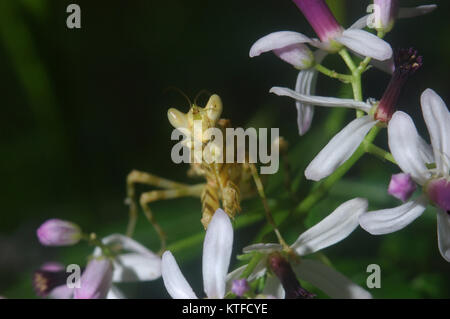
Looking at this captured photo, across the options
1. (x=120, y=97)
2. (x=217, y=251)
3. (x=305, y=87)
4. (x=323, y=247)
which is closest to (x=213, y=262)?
(x=217, y=251)

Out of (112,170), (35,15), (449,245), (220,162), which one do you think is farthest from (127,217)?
(449,245)

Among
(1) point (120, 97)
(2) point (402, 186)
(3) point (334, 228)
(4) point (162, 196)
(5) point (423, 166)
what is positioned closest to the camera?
(2) point (402, 186)

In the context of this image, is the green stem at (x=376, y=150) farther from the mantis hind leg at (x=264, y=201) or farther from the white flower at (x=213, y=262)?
the white flower at (x=213, y=262)

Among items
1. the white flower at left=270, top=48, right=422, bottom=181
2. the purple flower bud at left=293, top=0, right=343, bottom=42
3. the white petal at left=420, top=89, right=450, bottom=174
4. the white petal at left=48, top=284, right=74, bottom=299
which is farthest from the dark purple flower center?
the white petal at left=48, top=284, right=74, bottom=299

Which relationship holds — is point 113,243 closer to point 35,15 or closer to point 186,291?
point 186,291

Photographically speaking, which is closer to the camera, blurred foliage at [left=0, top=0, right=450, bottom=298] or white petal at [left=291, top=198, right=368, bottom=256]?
white petal at [left=291, top=198, right=368, bottom=256]

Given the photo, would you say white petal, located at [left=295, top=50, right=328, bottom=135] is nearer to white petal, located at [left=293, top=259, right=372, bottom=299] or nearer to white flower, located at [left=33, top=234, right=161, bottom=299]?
white petal, located at [left=293, top=259, right=372, bottom=299]

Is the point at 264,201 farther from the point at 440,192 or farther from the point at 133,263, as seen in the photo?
the point at 440,192

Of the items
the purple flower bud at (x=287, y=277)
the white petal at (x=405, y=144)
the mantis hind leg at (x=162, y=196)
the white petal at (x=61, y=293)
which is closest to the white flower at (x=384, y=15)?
the white petal at (x=405, y=144)
